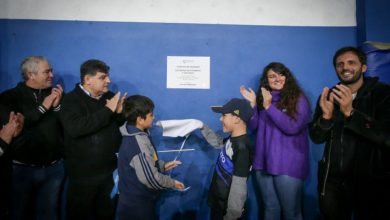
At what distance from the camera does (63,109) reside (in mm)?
2184

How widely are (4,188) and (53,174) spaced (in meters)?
0.61

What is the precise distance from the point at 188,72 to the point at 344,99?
4.96 feet

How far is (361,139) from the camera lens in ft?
5.86

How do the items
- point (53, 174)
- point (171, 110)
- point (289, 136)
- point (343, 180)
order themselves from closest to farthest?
1. point (343, 180)
2. point (289, 136)
3. point (53, 174)
4. point (171, 110)

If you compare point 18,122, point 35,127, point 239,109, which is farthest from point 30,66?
point 239,109

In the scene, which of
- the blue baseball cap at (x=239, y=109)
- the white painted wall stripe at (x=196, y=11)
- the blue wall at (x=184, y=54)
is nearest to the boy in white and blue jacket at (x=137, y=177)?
the blue baseball cap at (x=239, y=109)

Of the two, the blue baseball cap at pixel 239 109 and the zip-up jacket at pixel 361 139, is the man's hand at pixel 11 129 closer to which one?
the blue baseball cap at pixel 239 109

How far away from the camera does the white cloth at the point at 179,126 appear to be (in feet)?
7.73

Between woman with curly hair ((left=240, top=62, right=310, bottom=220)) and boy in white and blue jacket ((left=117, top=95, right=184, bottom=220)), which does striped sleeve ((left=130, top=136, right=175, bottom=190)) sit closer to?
boy in white and blue jacket ((left=117, top=95, right=184, bottom=220))

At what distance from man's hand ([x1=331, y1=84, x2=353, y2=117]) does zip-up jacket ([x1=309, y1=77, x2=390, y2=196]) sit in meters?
0.04

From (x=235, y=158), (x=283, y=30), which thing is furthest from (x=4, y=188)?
(x=283, y=30)

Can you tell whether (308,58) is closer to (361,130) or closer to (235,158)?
(361,130)

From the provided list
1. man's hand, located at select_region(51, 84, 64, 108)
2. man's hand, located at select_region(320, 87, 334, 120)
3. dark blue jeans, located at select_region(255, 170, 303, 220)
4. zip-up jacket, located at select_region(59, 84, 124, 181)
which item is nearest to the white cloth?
zip-up jacket, located at select_region(59, 84, 124, 181)

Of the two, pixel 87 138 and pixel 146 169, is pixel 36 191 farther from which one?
pixel 146 169
